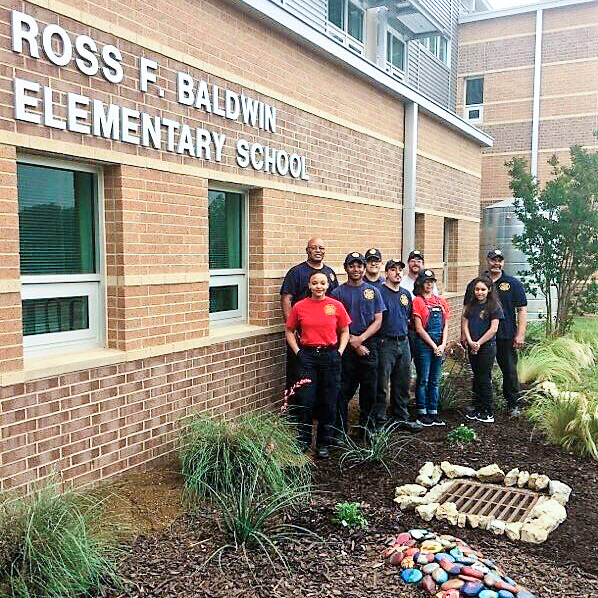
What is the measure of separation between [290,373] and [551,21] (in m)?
19.3

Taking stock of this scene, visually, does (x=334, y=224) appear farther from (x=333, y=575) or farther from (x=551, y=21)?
(x=551, y=21)

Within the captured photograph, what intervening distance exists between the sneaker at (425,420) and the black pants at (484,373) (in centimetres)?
65

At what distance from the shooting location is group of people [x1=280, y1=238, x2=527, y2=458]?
6152 millimetres

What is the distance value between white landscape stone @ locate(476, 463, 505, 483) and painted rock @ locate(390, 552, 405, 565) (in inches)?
73.3

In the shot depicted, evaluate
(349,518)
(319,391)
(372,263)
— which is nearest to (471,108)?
(372,263)

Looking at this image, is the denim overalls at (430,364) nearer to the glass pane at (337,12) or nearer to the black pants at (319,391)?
the black pants at (319,391)

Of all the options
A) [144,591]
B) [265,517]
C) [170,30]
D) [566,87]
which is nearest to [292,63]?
[170,30]

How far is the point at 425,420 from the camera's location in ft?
24.3

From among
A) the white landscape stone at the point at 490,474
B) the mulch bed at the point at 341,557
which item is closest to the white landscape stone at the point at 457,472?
the white landscape stone at the point at 490,474

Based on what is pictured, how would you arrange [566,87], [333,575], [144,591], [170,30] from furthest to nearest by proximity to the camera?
1. [566,87]
2. [170,30]
3. [333,575]
4. [144,591]

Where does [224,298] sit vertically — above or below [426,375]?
above

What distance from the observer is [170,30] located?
5617 mm

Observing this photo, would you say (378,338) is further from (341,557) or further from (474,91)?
(474,91)

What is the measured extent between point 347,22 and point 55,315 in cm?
998
